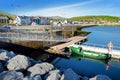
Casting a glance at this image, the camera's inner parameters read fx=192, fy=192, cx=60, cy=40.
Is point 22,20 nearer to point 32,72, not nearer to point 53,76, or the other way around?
point 32,72

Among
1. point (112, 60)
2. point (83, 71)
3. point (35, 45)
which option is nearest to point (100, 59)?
point (112, 60)

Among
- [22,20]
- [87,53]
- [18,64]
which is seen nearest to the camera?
[18,64]

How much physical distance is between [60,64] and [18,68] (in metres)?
14.5

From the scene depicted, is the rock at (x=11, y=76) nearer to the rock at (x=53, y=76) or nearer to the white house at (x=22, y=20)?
the rock at (x=53, y=76)

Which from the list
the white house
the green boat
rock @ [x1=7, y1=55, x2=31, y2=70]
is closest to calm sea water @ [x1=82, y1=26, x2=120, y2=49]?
the green boat

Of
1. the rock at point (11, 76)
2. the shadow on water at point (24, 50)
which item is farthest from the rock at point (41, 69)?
the shadow on water at point (24, 50)

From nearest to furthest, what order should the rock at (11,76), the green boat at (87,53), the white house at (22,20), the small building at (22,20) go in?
1. the rock at (11,76)
2. the green boat at (87,53)
3. the small building at (22,20)
4. the white house at (22,20)

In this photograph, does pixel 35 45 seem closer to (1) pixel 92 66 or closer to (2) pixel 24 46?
(2) pixel 24 46

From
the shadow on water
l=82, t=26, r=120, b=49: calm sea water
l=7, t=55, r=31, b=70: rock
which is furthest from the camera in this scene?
l=82, t=26, r=120, b=49: calm sea water

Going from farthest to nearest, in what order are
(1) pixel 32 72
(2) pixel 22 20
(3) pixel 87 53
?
1. (2) pixel 22 20
2. (3) pixel 87 53
3. (1) pixel 32 72

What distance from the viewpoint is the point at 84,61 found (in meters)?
26.5

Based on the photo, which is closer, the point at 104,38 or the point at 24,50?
the point at 24,50

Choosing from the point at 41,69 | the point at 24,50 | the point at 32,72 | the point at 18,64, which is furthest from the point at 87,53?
the point at 32,72

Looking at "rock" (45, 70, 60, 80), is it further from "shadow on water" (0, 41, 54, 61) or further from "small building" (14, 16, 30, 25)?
"small building" (14, 16, 30, 25)
